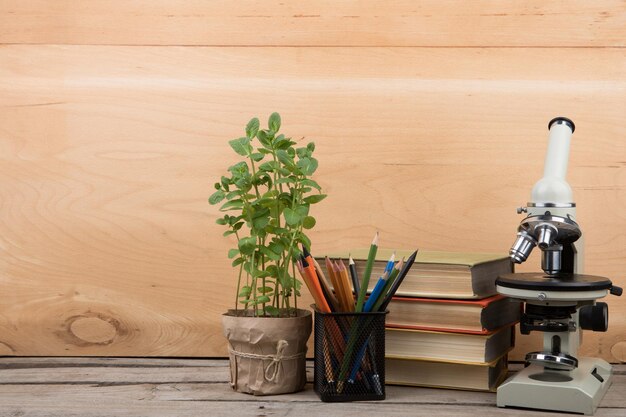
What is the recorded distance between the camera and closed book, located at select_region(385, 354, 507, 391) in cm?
90

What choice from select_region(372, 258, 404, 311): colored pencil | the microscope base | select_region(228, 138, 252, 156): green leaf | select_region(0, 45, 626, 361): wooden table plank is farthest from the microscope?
select_region(228, 138, 252, 156): green leaf

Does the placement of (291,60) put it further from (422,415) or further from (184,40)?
(422,415)

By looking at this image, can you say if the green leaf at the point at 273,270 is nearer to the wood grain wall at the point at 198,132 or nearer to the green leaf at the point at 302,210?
the green leaf at the point at 302,210

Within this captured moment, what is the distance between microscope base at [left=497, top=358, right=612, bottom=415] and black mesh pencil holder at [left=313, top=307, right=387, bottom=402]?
14cm

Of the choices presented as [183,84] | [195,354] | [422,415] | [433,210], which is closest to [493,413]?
[422,415]

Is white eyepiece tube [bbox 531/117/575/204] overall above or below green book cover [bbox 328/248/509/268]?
above

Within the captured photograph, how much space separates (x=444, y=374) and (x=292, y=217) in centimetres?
25

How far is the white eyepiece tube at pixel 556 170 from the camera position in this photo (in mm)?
871

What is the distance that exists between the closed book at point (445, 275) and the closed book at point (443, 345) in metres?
0.05

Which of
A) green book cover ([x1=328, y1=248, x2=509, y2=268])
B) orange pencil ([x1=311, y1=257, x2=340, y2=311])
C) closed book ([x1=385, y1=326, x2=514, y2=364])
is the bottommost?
closed book ([x1=385, y1=326, x2=514, y2=364])

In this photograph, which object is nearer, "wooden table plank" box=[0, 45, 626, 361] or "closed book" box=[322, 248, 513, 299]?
"closed book" box=[322, 248, 513, 299]

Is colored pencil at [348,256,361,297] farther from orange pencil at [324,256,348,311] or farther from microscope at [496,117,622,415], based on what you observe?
microscope at [496,117,622,415]

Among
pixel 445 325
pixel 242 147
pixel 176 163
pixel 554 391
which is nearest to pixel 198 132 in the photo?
pixel 176 163

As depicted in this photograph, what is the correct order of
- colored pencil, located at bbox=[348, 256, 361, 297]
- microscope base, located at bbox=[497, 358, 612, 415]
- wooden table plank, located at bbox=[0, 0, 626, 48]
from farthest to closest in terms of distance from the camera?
wooden table plank, located at bbox=[0, 0, 626, 48]
colored pencil, located at bbox=[348, 256, 361, 297]
microscope base, located at bbox=[497, 358, 612, 415]
